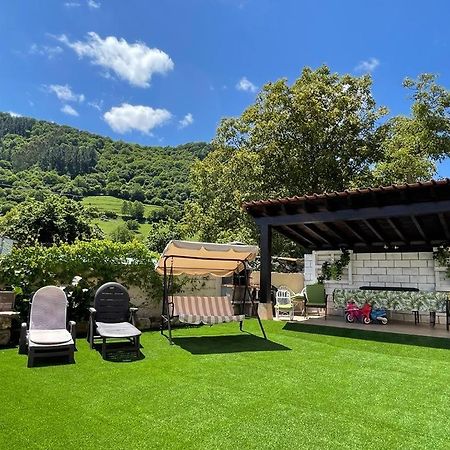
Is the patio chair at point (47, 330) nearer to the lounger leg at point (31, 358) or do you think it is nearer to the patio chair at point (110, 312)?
the lounger leg at point (31, 358)

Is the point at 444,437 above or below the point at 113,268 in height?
below

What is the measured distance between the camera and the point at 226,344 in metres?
7.42

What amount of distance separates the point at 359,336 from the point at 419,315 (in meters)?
3.34

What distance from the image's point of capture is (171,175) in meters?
56.7

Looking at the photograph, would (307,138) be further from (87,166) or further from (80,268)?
(87,166)

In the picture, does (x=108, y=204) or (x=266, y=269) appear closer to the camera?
(x=266, y=269)

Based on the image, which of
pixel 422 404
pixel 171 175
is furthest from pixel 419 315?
pixel 171 175

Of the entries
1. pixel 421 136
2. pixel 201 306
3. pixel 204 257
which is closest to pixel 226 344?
pixel 201 306

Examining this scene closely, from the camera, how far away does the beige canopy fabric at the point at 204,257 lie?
7813 mm

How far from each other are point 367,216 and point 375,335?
251 cm

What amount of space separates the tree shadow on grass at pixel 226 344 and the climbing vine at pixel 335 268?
448 centimetres

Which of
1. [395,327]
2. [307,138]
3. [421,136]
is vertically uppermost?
[307,138]

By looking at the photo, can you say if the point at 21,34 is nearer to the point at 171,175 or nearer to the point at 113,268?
the point at 113,268

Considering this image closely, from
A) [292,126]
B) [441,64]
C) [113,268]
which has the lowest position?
[113,268]
